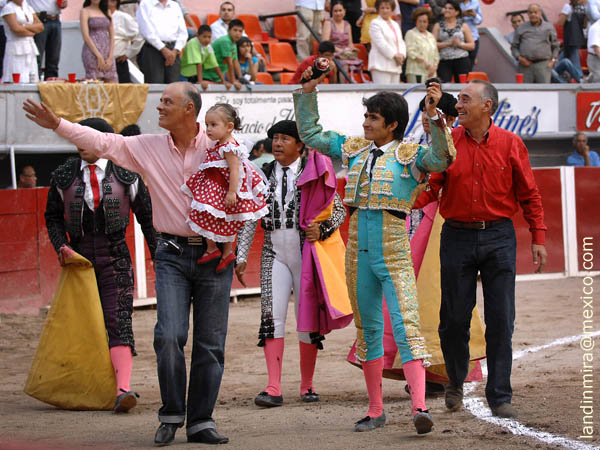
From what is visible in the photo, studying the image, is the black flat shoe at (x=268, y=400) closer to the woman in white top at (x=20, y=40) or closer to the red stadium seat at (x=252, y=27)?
the woman in white top at (x=20, y=40)

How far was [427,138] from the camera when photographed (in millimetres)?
6848

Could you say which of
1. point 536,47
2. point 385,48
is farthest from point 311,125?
point 536,47

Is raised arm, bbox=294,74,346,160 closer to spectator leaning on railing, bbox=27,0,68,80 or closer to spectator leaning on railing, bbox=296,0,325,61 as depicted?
spectator leaning on railing, bbox=27,0,68,80

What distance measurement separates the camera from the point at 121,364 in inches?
239

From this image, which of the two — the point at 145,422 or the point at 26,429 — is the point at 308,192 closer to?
the point at 145,422

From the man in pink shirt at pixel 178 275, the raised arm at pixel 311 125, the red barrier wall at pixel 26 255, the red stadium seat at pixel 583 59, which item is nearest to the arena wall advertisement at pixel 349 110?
the red barrier wall at pixel 26 255

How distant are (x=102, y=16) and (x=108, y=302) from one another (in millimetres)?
6020

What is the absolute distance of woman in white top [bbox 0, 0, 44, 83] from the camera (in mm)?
10945

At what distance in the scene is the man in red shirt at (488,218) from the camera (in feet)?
18.0

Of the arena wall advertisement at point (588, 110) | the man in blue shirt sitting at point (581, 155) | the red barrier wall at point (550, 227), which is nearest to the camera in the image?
the red barrier wall at point (550, 227)

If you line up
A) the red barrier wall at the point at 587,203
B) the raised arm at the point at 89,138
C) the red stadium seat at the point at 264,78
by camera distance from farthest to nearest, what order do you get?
the red stadium seat at the point at 264,78, the red barrier wall at the point at 587,203, the raised arm at the point at 89,138

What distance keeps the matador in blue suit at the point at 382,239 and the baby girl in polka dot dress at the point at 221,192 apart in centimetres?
55

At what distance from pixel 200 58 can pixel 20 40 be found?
2.22 m

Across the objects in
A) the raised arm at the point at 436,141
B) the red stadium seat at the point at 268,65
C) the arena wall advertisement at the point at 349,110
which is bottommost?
the raised arm at the point at 436,141
